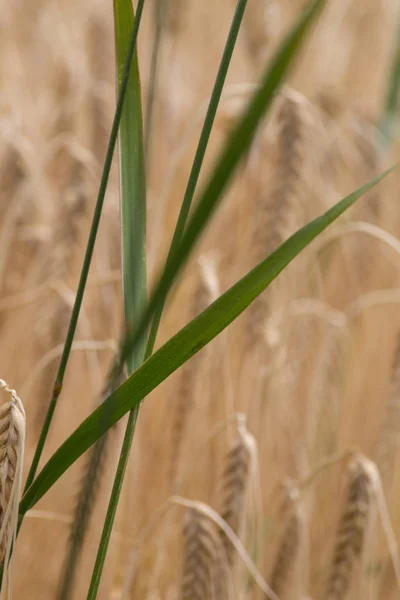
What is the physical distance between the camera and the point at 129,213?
345 mm

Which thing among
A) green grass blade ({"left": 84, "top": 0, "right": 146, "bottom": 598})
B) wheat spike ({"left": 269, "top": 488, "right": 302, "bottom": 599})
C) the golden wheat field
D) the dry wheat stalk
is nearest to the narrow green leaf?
green grass blade ({"left": 84, "top": 0, "right": 146, "bottom": 598})

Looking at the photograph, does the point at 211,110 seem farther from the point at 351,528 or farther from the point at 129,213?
the point at 351,528

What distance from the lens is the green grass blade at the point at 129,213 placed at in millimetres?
336

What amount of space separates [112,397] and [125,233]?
0.28 feet

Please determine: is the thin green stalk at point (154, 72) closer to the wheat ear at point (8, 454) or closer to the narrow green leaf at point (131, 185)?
the narrow green leaf at point (131, 185)

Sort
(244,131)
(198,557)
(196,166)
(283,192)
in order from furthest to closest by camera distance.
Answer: (283,192), (198,557), (196,166), (244,131)

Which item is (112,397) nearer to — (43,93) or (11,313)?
(11,313)

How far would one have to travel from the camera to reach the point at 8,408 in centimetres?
36

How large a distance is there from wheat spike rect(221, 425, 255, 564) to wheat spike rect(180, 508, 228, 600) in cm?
4

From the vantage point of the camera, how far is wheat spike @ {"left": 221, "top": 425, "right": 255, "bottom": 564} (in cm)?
62

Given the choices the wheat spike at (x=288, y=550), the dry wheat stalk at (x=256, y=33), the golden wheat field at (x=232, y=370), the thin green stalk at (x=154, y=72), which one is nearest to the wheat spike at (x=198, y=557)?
the golden wheat field at (x=232, y=370)

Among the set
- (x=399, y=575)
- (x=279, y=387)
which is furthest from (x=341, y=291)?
(x=399, y=575)

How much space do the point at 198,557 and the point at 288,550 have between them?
0.14m

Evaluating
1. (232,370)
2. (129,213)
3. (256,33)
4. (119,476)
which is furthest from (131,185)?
(256,33)
